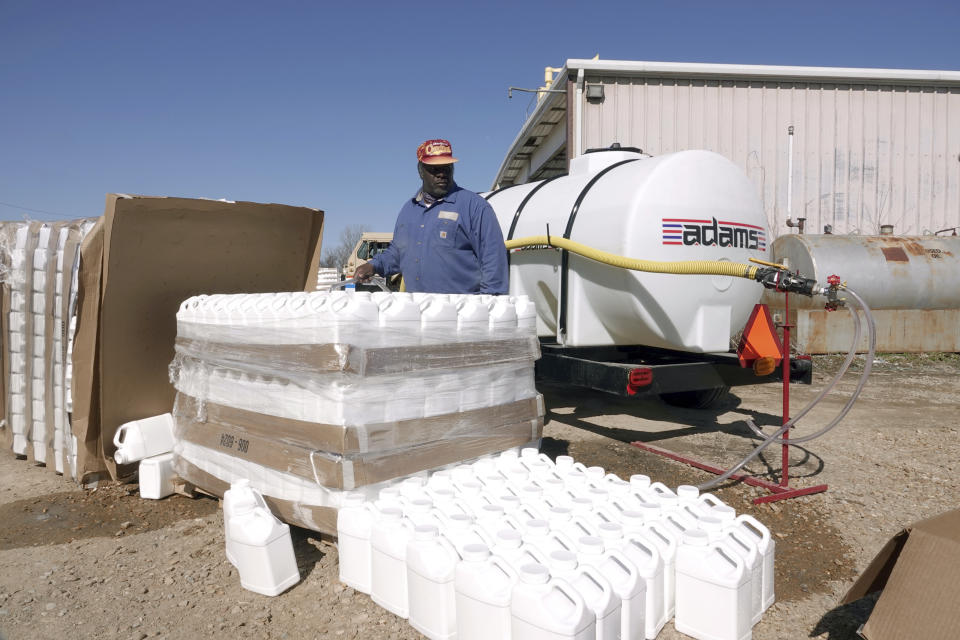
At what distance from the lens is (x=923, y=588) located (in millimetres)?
1688

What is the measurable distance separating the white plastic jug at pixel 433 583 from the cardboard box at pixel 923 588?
4.07 feet

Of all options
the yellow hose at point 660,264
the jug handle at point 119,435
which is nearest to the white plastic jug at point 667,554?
the yellow hose at point 660,264

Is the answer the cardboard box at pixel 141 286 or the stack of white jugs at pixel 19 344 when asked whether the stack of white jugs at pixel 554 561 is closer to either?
the cardboard box at pixel 141 286

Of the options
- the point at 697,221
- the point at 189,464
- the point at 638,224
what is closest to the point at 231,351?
the point at 189,464

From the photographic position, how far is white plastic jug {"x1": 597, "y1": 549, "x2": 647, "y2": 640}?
2.06 metres

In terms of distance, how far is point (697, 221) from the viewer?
15.2 ft

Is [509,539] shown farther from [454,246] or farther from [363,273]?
[363,273]

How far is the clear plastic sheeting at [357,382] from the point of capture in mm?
2742

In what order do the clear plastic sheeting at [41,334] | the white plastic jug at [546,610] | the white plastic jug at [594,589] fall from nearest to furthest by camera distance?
the white plastic jug at [546,610], the white plastic jug at [594,589], the clear plastic sheeting at [41,334]

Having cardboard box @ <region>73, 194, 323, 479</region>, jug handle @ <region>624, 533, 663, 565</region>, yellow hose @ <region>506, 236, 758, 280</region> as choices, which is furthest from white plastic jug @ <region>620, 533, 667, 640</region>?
cardboard box @ <region>73, 194, 323, 479</region>

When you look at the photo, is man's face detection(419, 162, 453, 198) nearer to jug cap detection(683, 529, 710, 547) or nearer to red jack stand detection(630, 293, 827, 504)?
red jack stand detection(630, 293, 827, 504)

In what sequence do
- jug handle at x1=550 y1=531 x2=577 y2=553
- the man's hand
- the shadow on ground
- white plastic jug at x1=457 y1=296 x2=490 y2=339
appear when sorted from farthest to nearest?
the man's hand < the shadow on ground < white plastic jug at x1=457 y1=296 x2=490 y2=339 < jug handle at x1=550 y1=531 x2=577 y2=553

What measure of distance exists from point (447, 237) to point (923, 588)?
309cm

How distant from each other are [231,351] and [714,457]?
3.42m
